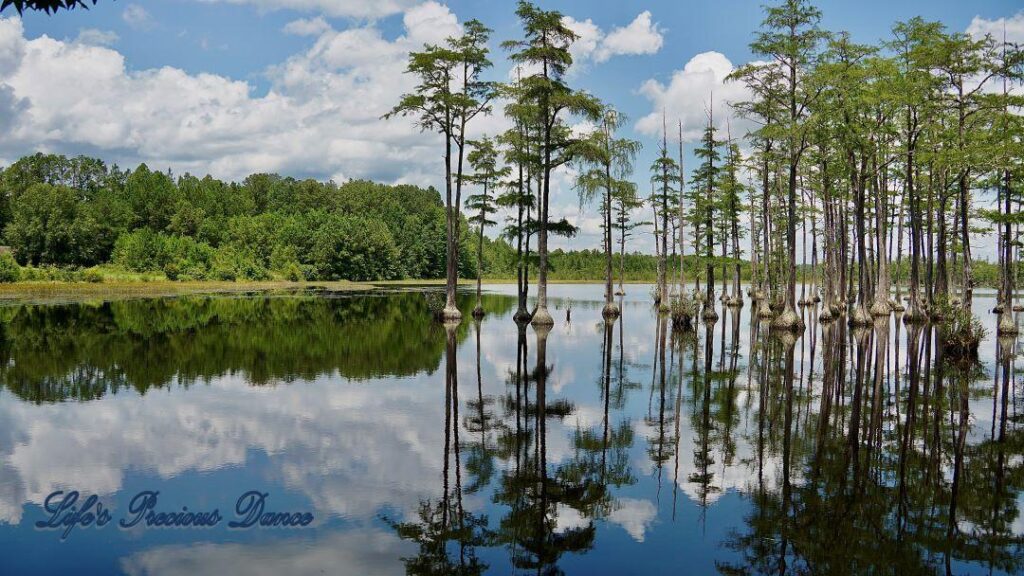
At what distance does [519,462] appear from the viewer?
373 inches

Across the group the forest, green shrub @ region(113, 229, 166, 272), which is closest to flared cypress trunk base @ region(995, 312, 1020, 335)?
the forest

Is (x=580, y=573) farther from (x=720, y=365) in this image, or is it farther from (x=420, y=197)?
(x=420, y=197)

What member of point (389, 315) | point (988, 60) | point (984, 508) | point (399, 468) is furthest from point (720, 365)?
point (389, 315)

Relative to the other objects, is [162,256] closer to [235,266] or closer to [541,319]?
[235,266]

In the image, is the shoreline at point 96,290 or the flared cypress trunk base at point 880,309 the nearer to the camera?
the flared cypress trunk base at point 880,309

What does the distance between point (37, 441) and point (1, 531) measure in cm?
393

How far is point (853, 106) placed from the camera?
28656mm

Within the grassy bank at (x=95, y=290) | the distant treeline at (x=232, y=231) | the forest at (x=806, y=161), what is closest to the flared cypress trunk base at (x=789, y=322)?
the forest at (x=806, y=161)

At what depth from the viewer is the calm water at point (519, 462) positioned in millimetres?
6457

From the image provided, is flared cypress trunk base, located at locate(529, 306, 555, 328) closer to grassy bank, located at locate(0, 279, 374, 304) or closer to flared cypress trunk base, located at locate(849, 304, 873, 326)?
flared cypress trunk base, located at locate(849, 304, 873, 326)

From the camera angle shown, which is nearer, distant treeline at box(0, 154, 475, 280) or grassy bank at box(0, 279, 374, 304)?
grassy bank at box(0, 279, 374, 304)

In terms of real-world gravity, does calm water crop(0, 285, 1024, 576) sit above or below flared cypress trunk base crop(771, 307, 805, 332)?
below

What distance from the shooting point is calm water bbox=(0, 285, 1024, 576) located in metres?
6.46

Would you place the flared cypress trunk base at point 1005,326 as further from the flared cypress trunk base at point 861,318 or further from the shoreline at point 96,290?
the shoreline at point 96,290
